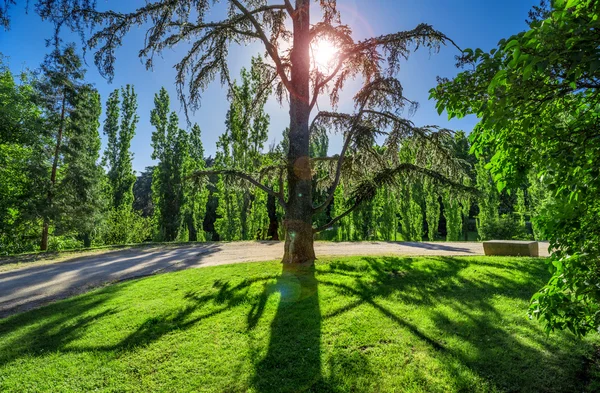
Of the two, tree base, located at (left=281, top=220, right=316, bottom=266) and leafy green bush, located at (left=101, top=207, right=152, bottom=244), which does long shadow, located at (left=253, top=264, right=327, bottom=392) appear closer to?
tree base, located at (left=281, top=220, right=316, bottom=266)

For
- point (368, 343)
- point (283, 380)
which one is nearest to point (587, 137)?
point (368, 343)

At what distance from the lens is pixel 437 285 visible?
18.9 ft

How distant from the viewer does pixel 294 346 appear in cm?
386

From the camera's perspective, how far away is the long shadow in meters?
3.19

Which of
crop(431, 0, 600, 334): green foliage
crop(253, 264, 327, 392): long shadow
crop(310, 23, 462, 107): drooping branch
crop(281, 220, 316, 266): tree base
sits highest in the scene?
crop(310, 23, 462, 107): drooping branch

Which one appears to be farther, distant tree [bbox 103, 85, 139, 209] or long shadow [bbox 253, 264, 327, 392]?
distant tree [bbox 103, 85, 139, 209]

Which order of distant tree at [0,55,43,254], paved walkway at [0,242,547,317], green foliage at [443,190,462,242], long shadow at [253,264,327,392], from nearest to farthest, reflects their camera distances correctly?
long shadow at [253,264,327,392]
paved walkway at [0,242,547,317]
distant tree at [0,55,43,254]
green foliage at [443,190,462,242]

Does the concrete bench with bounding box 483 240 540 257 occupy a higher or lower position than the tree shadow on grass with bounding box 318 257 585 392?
higher

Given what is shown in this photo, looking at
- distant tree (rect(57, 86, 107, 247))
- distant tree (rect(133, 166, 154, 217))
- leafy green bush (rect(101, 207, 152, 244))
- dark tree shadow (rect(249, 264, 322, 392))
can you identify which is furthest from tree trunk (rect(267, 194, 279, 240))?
distant tree (rect(133, 166, 154, 217))

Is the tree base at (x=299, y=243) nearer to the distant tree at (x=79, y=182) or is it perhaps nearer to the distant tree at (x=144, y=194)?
the distant tree at (x=79, y=182)

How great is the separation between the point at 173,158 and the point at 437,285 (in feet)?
88.5

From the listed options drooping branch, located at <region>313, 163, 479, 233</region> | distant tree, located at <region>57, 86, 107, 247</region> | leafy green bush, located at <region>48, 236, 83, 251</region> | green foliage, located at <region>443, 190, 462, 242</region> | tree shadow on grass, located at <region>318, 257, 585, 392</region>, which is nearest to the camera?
tree shadow on grass, located at <region>318, 257, 585, 392</region>

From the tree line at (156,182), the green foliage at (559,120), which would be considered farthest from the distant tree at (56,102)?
the green foliage at (559,120)

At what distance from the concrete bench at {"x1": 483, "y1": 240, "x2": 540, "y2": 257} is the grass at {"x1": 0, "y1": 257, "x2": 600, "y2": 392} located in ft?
10.8
